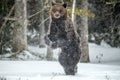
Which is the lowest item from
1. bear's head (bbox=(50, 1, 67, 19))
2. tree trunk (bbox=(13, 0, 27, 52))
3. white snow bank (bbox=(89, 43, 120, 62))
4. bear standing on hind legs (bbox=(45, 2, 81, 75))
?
white snow bank (bbox=(89, 43, 120, 62))

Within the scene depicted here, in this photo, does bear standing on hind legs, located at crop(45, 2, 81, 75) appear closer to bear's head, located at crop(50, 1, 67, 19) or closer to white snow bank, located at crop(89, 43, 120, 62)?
bear's head, located at crop(50, 1, 67, 19)

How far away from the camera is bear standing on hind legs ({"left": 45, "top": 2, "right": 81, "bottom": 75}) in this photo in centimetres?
1116

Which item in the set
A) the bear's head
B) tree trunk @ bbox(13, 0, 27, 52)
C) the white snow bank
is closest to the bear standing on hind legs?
the bear's head

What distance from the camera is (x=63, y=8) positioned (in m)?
11.1

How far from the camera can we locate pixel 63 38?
11.3 metres

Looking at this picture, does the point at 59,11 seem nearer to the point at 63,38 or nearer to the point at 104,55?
the point at 63,38

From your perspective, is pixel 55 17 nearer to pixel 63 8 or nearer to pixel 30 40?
pixel 63 8

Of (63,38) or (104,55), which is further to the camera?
(104,55)

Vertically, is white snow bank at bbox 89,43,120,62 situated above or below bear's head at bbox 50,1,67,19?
below

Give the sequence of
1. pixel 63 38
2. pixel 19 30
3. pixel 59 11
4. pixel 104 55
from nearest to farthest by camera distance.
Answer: pixel 59 11, pixel 63 38, pixel 19 30, pixel 104 55

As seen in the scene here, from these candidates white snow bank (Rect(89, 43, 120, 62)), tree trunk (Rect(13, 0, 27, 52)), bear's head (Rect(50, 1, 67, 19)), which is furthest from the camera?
white snow bank (Rect(89, 43, 120, 62))

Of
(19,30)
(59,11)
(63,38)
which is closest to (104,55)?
(19,30)

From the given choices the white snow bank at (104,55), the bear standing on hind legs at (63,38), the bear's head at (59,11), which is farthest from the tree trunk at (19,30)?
the bear's head at (59,11)

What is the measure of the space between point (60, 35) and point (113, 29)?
10.6 meters
